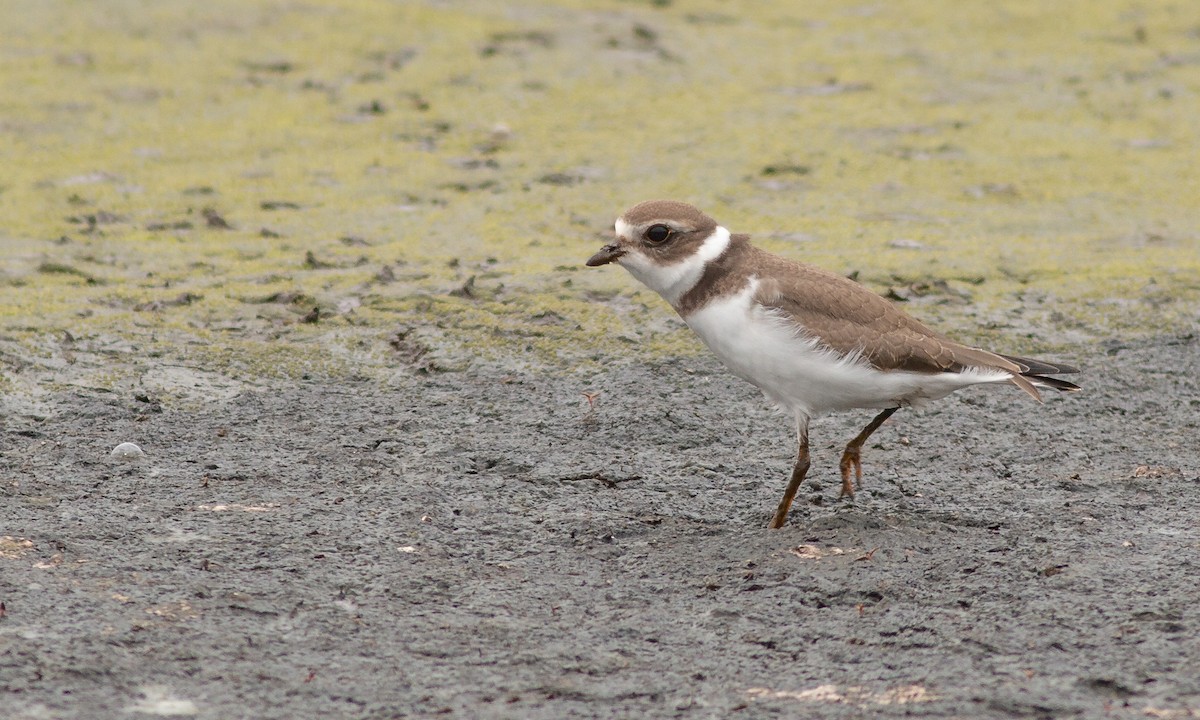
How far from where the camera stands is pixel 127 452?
515 centimetres

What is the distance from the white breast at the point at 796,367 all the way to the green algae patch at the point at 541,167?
5.03ft

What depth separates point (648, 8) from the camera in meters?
12.1

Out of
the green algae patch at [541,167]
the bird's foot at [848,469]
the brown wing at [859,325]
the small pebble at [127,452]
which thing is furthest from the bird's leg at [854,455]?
the small pebble at [127,452]

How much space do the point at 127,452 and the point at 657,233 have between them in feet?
6.90

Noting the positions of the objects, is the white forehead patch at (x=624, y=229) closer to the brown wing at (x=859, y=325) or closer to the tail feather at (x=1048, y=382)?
the brown wing at (x=859, y=325)

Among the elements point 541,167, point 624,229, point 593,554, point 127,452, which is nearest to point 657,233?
point 624,229

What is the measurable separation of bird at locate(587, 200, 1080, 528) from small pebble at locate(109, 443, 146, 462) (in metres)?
1.81

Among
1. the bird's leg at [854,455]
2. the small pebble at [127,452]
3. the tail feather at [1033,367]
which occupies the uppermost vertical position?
the tail feather at [1033,367]

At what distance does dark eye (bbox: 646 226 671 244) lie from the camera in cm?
491

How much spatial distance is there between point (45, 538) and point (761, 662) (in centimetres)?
225

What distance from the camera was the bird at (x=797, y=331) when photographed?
4684 mm

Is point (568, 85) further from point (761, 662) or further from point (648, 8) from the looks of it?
point (761, 662)

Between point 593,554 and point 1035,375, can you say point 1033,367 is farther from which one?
point 593,554

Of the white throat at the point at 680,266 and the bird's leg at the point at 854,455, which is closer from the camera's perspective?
the white throat at the point at 680,266
